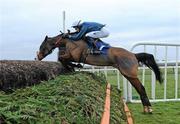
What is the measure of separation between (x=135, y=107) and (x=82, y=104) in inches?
236

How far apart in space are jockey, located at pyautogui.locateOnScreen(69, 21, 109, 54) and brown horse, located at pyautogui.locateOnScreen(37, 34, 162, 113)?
10 cm

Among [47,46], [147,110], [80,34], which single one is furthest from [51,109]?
[47,46]

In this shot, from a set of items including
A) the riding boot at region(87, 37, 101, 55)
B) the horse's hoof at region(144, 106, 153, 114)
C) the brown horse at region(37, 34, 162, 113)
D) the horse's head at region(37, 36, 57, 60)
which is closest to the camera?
the horse's hoof at region(144, 106, 153, 114)

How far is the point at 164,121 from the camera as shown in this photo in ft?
21.8

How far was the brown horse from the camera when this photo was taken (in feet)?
25.6

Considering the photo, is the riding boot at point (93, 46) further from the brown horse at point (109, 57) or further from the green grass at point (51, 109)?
the green grass at point (51, 109)

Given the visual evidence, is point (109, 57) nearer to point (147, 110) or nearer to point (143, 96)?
point (143, 96)

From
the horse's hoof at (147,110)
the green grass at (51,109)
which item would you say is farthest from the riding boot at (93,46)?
the green grass at (51,109)

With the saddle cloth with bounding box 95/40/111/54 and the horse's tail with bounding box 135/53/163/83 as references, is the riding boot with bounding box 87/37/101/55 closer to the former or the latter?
the saddle cloth with bounding box 95/40/111/54

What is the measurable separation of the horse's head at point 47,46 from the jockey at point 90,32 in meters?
0.37

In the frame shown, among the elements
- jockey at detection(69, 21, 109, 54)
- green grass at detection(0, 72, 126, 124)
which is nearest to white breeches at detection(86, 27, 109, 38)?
jockey at detection(69, 21, 109, 54)

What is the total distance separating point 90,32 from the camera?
8.16 metres

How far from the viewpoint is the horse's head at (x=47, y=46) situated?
326 inches

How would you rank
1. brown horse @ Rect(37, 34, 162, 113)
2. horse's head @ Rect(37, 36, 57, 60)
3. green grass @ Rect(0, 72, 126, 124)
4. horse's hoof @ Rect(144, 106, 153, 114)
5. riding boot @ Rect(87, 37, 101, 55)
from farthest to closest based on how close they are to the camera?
horse's head @ Rect(37, 36, 57, 60) → riding boot @ Rect(87, 37, 101, 55) → brown horse @ Rect(37, 34, 162, 113) → horse's hoof @ Rect(144, 106, 153, 114) → green grass @ Rect(0, 72, 126, 124)
